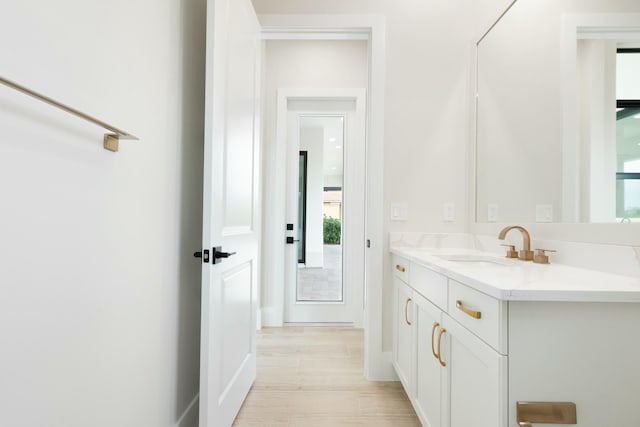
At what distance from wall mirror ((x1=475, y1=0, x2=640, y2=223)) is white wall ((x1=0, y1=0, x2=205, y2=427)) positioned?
67.3 inches

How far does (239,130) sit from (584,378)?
167 centimetres

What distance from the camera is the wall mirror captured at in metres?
1.22

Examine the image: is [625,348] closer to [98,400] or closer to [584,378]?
[584,378]

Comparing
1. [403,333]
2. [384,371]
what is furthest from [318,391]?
[403,333]

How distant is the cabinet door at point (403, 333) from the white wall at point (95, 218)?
1.12 meters

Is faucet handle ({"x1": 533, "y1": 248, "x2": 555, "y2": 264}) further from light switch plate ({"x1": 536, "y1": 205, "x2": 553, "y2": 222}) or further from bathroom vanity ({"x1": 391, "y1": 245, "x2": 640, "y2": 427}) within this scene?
bathroom vanity ({"x1": 391, "y1": 245, "x2": 640, "y2": 427})

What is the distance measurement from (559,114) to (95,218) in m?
1.88

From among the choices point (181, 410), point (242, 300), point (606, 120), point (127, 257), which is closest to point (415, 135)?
point (606, 120)

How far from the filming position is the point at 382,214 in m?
2.24

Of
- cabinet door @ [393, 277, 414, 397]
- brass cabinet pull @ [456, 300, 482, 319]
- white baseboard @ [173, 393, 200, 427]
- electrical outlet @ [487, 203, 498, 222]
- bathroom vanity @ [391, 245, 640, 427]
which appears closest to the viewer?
bathroom vanity @ [391, 245, 640, 427]

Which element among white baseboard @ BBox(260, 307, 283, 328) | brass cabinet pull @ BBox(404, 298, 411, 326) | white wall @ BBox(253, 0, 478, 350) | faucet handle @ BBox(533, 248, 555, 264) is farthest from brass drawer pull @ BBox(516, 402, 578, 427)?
white baseboard @ BBox(260, 307, 283, 328)

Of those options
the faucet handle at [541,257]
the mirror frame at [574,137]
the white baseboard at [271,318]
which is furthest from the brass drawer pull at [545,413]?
the white baseboard at [271,318]

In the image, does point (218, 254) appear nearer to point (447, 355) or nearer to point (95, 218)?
point (95, 218)

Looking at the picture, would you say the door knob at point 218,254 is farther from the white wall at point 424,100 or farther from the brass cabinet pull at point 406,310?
the white wall at point 424,100
